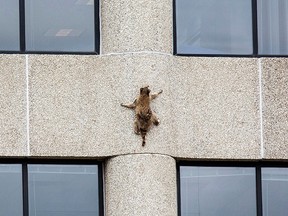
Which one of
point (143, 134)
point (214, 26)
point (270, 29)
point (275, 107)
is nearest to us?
point (143, 134)

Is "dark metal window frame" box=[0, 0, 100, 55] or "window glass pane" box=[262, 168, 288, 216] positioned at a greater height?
"dark metal window frame" box=[0, 0, 100, 55]

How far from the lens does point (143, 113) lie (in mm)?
31312

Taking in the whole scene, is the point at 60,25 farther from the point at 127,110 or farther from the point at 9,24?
the point at 127,110

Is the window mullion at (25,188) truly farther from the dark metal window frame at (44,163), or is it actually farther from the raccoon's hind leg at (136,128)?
the raccoon's hind leg at (136,128)

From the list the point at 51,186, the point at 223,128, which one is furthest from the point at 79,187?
the point at 223,128

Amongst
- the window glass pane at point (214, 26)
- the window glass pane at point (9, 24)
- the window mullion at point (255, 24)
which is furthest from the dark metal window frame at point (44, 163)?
the window mullion at point (255, 24)

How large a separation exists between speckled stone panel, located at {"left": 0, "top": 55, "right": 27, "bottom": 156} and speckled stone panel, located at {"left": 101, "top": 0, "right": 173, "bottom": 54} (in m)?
1.43

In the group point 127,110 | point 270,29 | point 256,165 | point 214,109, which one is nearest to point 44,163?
point 127,110

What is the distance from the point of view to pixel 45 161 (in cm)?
3166

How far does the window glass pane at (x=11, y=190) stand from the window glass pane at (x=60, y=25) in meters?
1.91

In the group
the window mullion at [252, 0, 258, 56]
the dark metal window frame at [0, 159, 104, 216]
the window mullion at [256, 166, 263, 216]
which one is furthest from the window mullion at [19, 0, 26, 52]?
the window mullion at [256, 166, 263, 216]

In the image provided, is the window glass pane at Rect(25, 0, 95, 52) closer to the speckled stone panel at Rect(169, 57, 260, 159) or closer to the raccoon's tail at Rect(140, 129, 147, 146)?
the speckled stone panel at Rect(169, 57, 260, 159)

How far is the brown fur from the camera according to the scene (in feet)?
103

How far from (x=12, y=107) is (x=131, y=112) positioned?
1.82 meters
